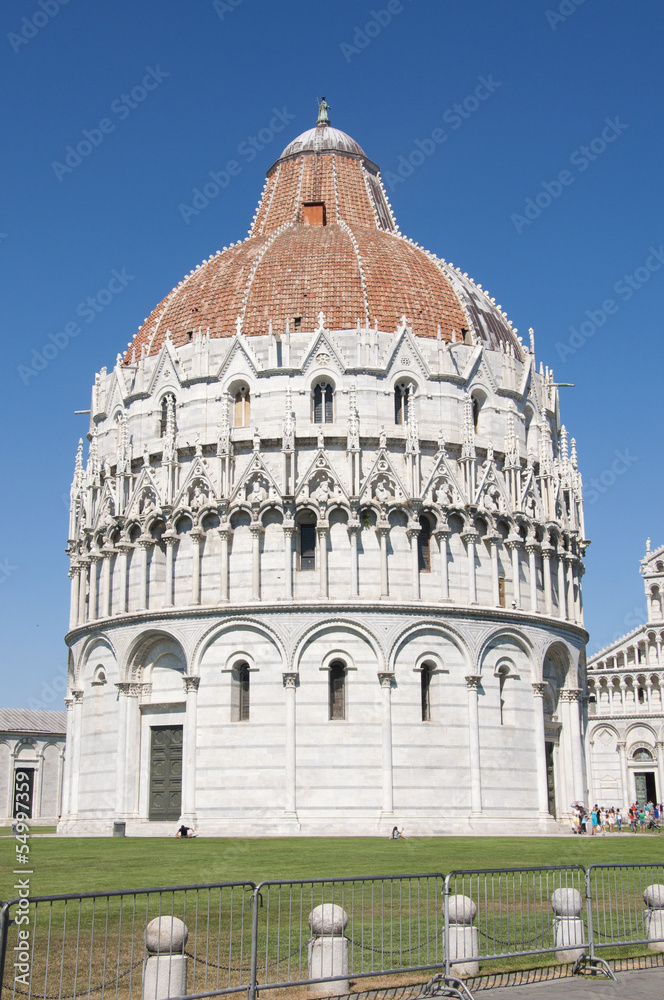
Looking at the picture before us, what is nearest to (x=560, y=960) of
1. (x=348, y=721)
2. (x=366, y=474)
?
(x=348, y=721)

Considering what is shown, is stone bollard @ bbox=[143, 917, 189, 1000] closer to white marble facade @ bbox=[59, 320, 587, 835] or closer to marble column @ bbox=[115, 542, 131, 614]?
white marble facade @ bbox=[59, 320, 587, 835]

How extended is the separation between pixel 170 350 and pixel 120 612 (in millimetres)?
11881

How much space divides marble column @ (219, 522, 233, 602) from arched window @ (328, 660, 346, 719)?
5.35 meters

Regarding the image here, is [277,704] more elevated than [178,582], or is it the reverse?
[178,582]

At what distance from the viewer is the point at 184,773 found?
146 ft

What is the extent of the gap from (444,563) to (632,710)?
5145 centimetres

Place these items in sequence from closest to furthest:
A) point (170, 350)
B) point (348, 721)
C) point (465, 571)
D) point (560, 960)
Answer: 1. point (560, 960)
2. point (348, 721)
3. point (465, 571)
4. point (170, 350)

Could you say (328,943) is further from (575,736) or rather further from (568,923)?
(575,736)

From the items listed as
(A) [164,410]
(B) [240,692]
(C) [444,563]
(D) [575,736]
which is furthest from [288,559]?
(D) [575,736]

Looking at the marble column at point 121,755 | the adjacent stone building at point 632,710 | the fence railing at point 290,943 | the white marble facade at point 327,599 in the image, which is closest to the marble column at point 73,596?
the white marble facade at point 327,599

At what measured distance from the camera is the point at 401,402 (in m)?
48.6

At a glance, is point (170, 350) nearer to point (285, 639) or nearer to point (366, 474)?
point (366, 474)

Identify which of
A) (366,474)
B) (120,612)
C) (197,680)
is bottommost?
(197,680)

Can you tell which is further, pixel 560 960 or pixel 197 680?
pixel 197 680
